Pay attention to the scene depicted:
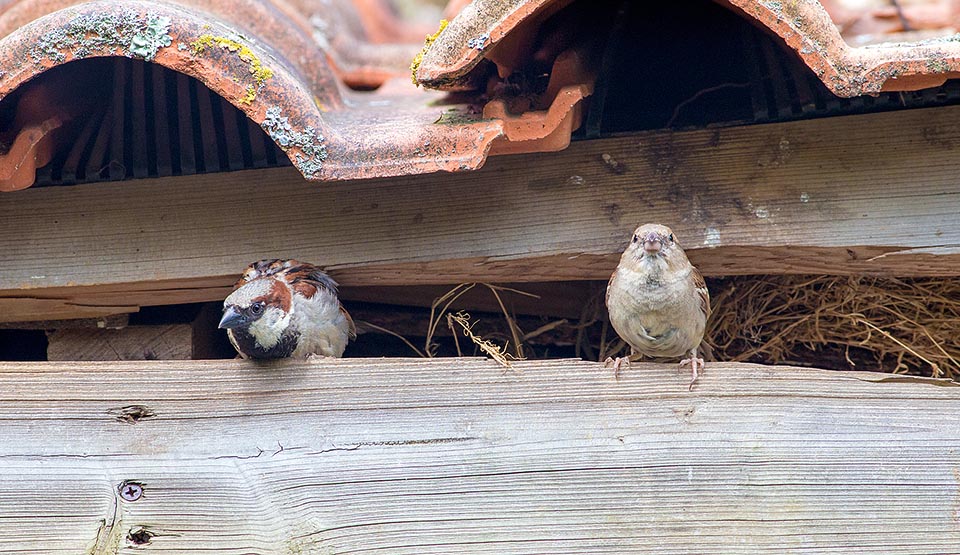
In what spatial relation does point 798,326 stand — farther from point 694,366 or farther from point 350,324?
point 350,324

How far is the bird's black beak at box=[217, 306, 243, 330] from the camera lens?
2143 millimetres

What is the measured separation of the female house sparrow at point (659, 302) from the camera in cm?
219

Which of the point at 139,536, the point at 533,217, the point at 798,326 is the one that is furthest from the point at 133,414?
the point at 798,326

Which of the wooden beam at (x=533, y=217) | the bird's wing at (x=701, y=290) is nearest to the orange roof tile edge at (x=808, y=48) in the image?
the wooden beam at (x=533, y=217)

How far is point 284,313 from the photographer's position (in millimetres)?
2307

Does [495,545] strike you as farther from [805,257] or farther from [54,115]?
[54,115]

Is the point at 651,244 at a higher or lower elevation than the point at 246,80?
lower

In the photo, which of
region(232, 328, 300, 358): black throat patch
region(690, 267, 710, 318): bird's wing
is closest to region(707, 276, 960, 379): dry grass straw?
region(690, 267, 710, 318): bird's wing

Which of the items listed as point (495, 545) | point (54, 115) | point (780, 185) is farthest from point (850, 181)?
point (54, 115)

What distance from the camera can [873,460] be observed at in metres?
1.99

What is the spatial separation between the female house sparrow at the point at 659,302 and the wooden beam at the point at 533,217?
6cm

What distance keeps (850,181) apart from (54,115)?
1.84 m

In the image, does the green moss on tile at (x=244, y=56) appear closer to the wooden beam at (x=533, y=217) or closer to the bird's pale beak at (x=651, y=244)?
the wooden beam at (x=533, y=217)

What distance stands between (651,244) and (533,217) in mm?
298
